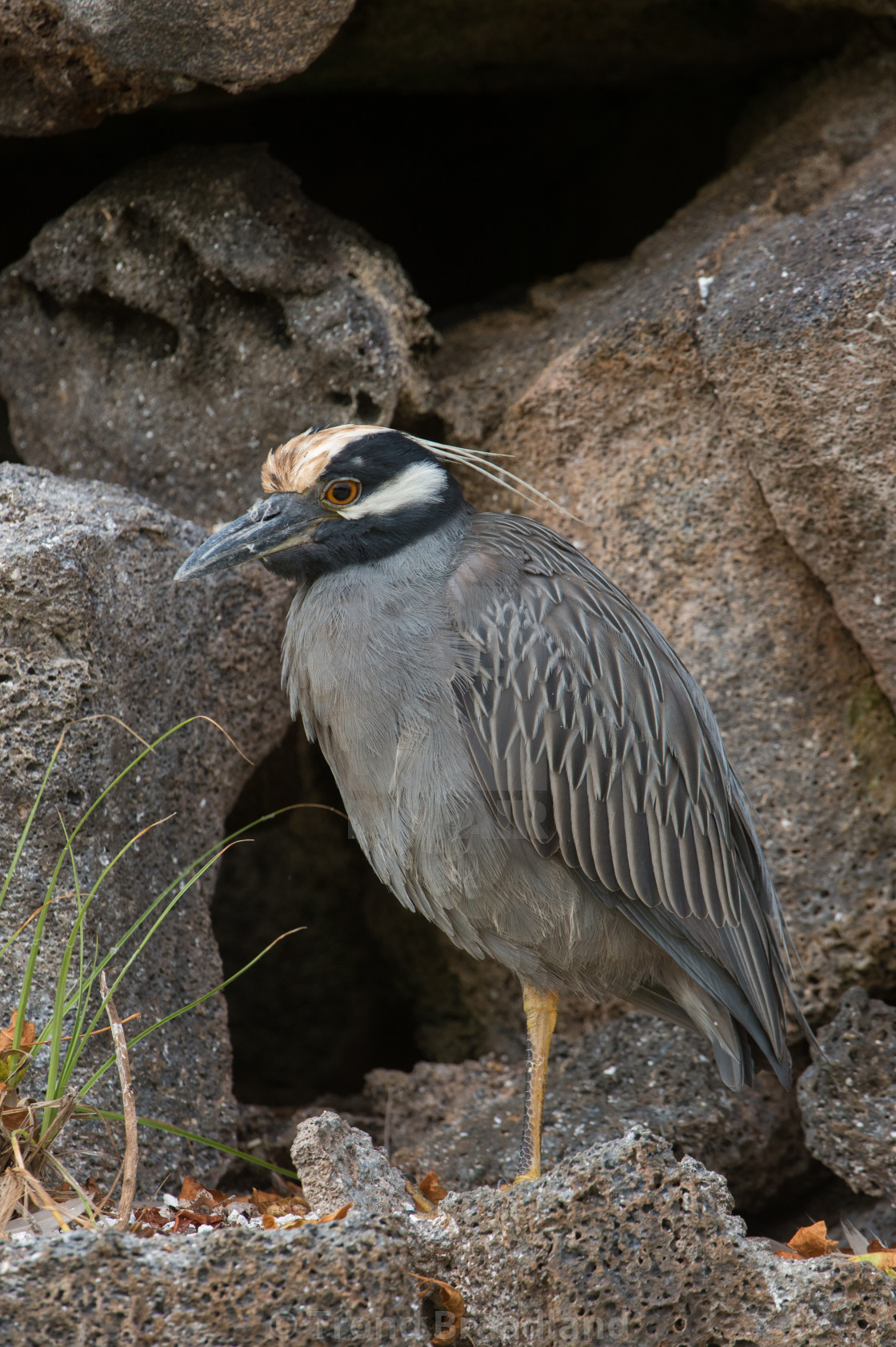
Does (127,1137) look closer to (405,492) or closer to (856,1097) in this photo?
(405,492)

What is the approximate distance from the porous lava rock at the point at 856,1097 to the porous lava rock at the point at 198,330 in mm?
2110

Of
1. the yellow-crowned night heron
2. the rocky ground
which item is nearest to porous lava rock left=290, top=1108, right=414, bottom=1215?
the rocky ground

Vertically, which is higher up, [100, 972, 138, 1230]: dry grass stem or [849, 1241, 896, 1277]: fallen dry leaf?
[100, 972, 138, 1230]: dry grass stem

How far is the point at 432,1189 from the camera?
2.87 m

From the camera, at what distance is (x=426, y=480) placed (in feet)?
9.30

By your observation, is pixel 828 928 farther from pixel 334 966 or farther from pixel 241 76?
pixel 241 76

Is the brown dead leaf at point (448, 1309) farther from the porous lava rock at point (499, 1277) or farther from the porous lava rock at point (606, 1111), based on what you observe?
the porous lava rock at point (606, 1111)

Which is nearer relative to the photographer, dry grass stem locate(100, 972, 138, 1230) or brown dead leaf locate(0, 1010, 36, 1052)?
dry grass stem locate(100, 972, 138, 1230)

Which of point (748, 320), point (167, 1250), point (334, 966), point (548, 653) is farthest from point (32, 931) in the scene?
point (748, 320)

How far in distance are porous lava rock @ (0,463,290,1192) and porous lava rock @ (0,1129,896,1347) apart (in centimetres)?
93

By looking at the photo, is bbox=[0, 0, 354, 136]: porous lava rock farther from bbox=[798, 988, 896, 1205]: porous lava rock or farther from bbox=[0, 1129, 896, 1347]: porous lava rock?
bbox=[798, 988, 896, 1205]: porous lava rock

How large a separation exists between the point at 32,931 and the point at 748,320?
2.35 meters

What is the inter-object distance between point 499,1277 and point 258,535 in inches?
62.8

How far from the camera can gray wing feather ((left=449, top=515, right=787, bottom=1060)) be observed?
263 cm
